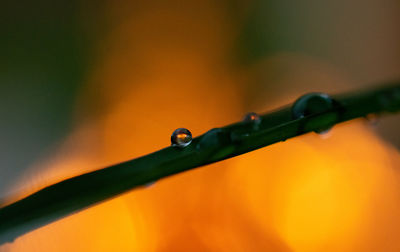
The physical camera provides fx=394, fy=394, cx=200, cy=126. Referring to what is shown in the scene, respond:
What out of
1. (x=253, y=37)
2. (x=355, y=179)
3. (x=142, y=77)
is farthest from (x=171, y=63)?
(x=355, y=179)

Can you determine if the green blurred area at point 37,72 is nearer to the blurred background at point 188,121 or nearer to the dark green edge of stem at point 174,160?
the blurred background at point 188,121

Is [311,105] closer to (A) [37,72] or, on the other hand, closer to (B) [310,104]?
(B) [310,104]

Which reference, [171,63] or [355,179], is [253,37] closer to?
[171,63]

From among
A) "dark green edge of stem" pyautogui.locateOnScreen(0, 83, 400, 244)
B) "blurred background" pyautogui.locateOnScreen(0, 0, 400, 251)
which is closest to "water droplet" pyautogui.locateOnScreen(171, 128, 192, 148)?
"dark green edge of stem" pyautogui.locateOnScreen(0, 83, 400, 244)

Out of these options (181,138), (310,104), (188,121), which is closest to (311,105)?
(310,104)

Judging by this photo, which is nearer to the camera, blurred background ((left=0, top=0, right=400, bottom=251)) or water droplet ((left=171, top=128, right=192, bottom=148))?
water droplet ((left=171, top=128, right=192, bottom=148))

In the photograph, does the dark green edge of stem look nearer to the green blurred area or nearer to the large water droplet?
the large water droplet
